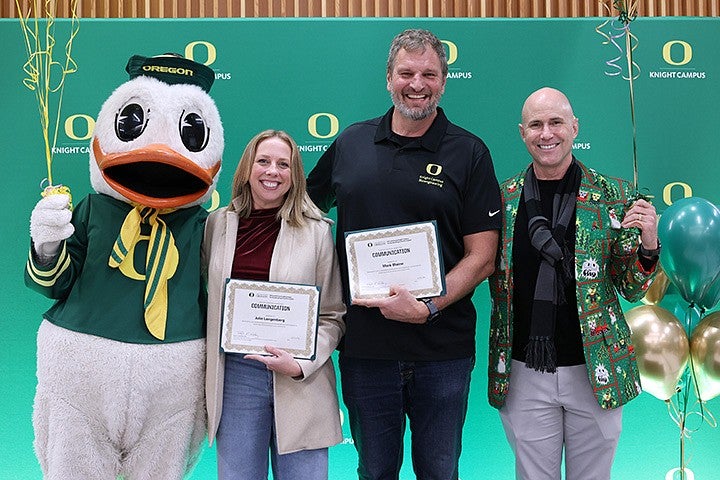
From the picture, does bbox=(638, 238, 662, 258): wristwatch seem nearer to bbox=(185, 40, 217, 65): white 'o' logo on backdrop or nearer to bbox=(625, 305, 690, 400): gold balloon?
A: bbox=(625, 305, 690, 400): gold balloon

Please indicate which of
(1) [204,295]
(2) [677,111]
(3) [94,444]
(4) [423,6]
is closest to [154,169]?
(1) [204,295]

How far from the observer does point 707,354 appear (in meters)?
2.76

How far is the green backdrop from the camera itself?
10.8 feet

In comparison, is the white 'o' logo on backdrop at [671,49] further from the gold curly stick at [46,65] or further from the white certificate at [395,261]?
the gold curly stick at [46,65]

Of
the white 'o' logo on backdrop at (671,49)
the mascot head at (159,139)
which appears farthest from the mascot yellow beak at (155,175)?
the white 'o' logo on backdrop at (671,49)

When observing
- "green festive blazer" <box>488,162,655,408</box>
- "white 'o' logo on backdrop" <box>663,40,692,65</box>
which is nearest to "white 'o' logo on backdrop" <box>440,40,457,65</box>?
"white 'o' logo on backdrop" <box>663,40,692,65</box>

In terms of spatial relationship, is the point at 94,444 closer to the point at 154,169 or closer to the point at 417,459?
the point at 154,169

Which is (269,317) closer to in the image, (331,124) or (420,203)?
(420,203)

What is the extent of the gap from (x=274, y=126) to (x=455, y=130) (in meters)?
1.17

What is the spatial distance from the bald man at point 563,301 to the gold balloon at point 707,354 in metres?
0.55

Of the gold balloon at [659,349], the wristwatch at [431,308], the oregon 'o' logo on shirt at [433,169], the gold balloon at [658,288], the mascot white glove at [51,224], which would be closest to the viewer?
the mascot white glove at [51,224]

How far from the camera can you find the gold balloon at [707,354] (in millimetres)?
2744

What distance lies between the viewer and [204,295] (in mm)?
2309

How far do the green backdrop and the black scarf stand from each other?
1050 mm
